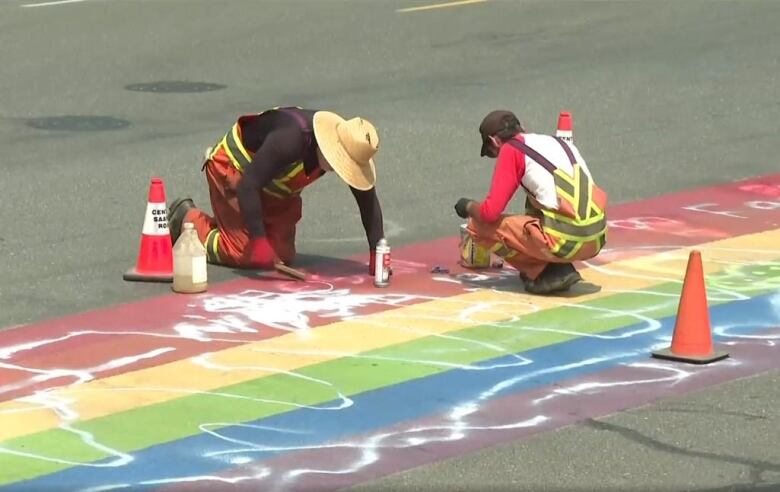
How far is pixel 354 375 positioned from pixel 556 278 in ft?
6.45

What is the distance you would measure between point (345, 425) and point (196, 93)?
8922 millimetres

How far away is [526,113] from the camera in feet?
50.4

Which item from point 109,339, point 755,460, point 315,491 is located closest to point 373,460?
point 315,491

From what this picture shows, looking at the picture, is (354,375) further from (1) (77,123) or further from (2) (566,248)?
(1) (77,123)

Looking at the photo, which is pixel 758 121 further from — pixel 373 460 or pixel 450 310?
pixel 373 460

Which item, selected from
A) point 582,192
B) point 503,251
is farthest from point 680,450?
point 503,251

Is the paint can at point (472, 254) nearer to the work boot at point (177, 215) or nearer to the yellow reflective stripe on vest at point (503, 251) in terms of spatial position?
the yellow reflective stripe on vest at point (503, 251)

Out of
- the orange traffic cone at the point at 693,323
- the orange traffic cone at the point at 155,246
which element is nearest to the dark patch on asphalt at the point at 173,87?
the orange traffic cone at the point at 155,246

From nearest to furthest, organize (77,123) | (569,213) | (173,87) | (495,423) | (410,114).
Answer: (495,423) < (569,213) < (77,123) < (410,114) < (173,87)

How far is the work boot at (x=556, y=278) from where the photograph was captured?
9.96m

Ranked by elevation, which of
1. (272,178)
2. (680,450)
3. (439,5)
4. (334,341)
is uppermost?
(439,5)

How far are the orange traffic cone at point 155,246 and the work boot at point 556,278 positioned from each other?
2216 millimetres

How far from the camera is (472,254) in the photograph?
35.0 ft

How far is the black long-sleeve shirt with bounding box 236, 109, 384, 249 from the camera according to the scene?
33.0ft
